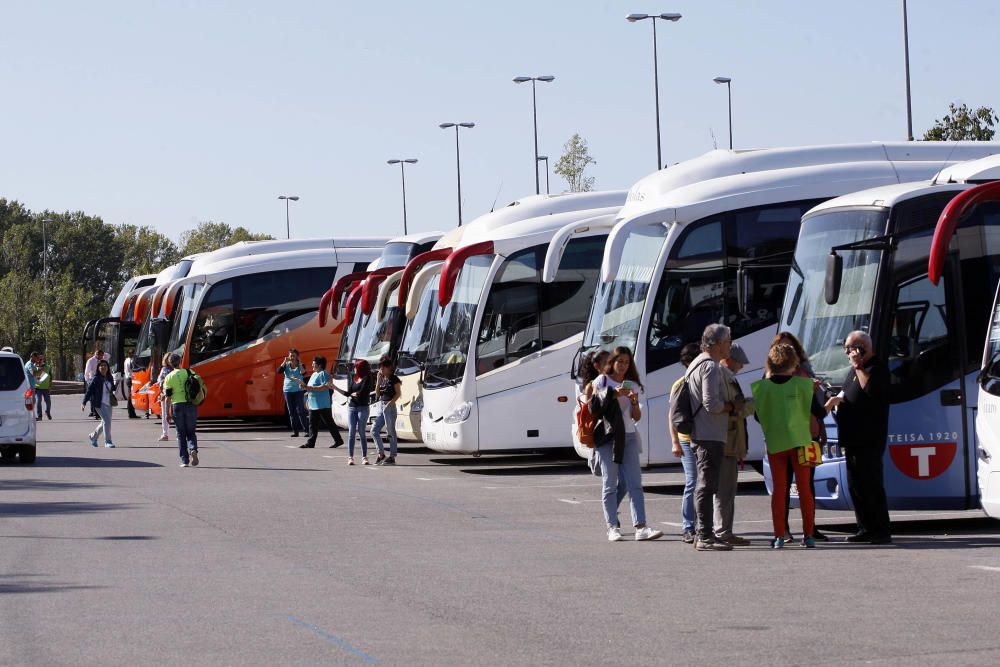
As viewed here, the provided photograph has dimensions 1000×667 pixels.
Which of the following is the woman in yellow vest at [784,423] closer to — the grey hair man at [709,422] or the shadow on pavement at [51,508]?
the grey hair man at [709,422]

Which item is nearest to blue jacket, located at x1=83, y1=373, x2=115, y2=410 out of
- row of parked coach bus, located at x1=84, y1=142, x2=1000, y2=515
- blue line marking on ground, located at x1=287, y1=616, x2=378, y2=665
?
row of parked coach bus, located at x1=84, y1=142, x2=1000, y2=515

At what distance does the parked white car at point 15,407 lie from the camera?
23.4 meters

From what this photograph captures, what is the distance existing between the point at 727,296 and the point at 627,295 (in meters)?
1.15

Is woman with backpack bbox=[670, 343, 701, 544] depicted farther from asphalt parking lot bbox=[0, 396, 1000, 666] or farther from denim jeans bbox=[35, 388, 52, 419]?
denim jeans bbox=[35, 388, 52, 419]

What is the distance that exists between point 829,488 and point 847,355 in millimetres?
1118

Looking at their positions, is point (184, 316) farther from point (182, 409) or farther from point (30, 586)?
point (30, 586)

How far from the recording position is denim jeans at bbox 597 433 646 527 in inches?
529

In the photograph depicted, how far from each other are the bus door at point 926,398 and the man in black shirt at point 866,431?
48cm

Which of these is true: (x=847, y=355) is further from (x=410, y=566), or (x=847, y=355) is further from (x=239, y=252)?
(x=239, y=252)

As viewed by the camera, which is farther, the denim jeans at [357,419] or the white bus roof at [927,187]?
the denim jeans at [357,419]

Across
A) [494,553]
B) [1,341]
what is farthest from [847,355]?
[1,341]

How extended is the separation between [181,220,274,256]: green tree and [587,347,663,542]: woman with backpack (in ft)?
394

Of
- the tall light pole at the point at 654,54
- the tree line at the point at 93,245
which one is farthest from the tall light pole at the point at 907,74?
the tree line at the point at 93,245

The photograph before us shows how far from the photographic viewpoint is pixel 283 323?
34.3m
